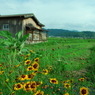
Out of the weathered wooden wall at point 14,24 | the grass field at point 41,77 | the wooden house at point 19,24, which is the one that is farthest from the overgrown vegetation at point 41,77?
the weathered wooden wall at point 14,24

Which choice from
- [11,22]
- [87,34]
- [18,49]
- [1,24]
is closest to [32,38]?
[11,22]

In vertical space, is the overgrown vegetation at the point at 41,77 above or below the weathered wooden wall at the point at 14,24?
below

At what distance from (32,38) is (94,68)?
1624cm

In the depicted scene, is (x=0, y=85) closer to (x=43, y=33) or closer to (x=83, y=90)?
(x=83, y=90)

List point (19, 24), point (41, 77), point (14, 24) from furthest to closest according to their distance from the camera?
1. point (14, 24)
2. point (19, 24)
3. point (41, 77)

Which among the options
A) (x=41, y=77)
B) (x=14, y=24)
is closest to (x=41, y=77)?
(x=41, y=77)

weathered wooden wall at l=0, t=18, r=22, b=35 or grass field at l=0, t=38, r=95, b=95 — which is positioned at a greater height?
weathered wooden wall at l=0, t=18, r=22, b=35

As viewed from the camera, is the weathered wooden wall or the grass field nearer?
the grass field

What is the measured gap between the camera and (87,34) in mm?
157875

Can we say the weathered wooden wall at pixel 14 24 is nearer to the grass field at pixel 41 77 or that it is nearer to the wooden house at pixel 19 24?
the wooden house at pixel 19 24

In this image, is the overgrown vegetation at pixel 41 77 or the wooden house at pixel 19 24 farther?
the wooden house at pixel 19 24

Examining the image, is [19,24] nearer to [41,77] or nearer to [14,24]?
[14,24]

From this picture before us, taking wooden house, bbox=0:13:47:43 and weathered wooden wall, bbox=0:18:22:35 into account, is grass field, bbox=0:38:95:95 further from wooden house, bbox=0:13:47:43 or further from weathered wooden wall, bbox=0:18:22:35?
weathered wooden wall, bbox=0:18:22:35

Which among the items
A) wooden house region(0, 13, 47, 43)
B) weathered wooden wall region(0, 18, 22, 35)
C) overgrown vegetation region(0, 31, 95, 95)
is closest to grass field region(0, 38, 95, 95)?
overgrown vegetation region(0, 31, 95, 95)
